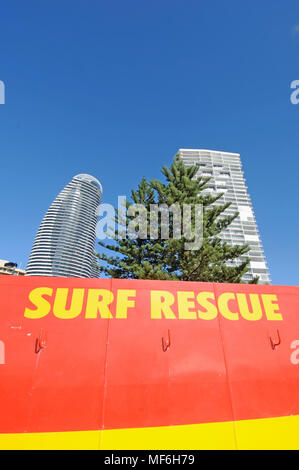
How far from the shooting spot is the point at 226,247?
1755cm

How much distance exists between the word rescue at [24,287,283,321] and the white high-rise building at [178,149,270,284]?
96.8 meters

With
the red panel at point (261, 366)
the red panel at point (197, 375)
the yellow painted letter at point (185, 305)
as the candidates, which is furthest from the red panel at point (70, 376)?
the red panel at point (261, 366)

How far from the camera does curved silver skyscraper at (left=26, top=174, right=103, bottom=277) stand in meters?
146

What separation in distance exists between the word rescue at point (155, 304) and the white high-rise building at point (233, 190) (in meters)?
96.8

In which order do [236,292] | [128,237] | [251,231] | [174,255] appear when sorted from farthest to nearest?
[251,231], [128,237], [174,255], [236,292]

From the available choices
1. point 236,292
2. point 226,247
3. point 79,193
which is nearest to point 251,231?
point 226,247

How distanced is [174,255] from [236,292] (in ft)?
38.9

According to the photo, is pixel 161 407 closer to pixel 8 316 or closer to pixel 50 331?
pixel 50 331

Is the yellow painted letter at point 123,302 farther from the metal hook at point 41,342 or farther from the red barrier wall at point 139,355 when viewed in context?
the metal hook at point 41,342

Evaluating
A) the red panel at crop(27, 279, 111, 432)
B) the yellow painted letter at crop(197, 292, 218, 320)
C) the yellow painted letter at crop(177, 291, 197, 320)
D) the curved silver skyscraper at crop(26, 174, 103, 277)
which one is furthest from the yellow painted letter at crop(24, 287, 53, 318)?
the curved silver skyscraper at crop(26, 174, 103, 277)

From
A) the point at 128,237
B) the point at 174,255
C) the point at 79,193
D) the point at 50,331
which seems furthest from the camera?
the point at 79,193

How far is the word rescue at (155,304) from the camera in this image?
12.5 ft

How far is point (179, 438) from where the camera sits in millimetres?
3170
